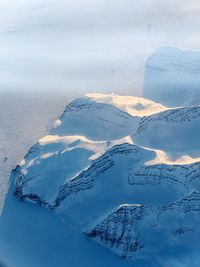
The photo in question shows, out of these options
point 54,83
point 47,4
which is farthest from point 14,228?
point 47,4

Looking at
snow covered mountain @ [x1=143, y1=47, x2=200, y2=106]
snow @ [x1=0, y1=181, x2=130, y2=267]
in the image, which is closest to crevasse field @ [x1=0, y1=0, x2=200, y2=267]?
snow @ [x1=0, y1=181, x2=130, y2=267]

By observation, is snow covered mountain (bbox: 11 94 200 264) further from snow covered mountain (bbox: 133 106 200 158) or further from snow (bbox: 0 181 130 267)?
snow (bbox: 0 181 130 267)

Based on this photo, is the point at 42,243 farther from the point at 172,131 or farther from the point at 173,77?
the point at 173,77

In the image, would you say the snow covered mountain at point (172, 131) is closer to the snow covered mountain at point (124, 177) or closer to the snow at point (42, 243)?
the snow covered mountain at point (124, 177)

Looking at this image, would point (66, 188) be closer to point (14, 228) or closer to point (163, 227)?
point (14, 228)

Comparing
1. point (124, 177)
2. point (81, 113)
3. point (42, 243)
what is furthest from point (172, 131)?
point (42, 243)
